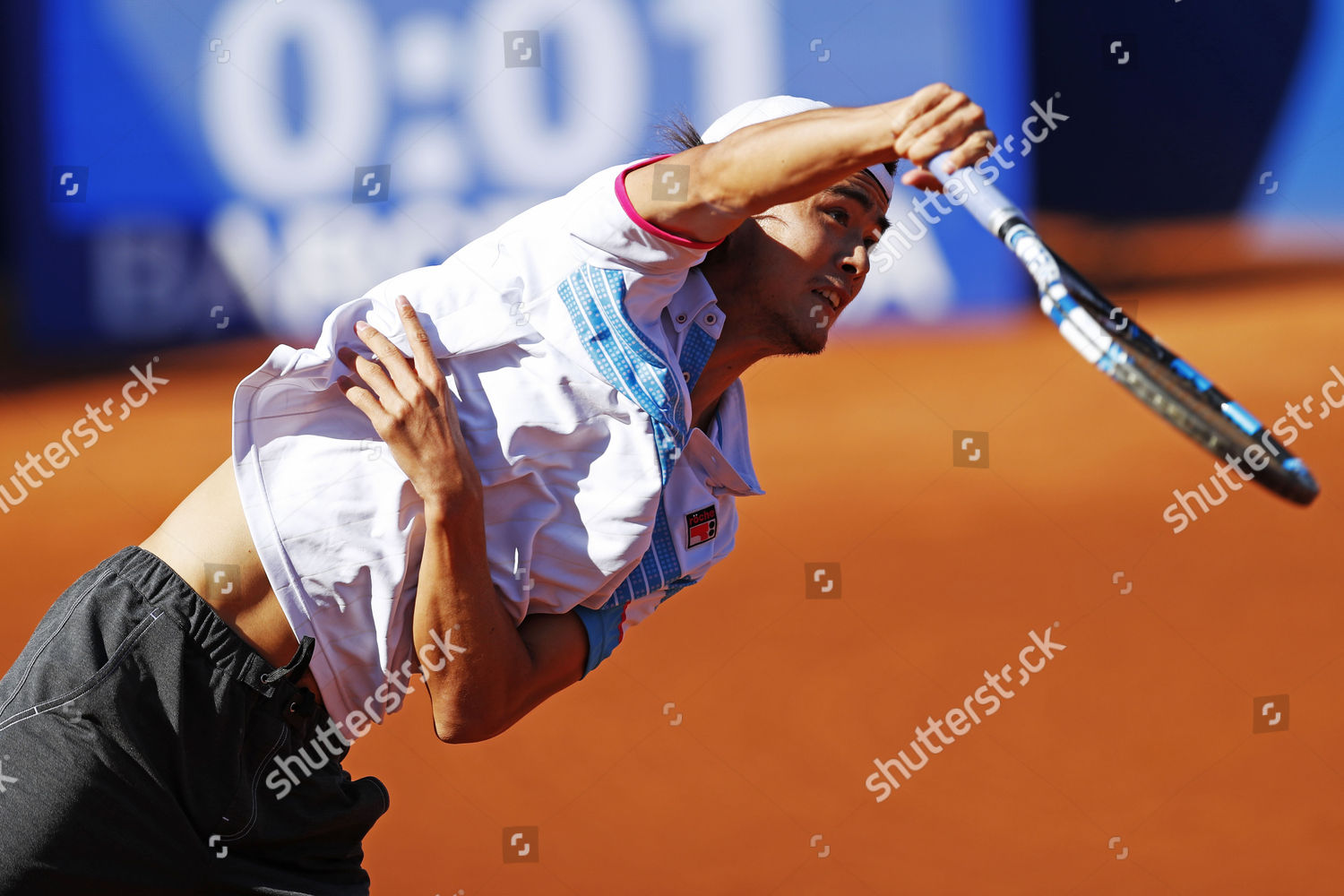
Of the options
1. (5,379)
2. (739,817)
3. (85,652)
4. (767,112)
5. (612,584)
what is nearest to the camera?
(85,652)

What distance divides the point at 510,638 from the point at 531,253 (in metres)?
0.49

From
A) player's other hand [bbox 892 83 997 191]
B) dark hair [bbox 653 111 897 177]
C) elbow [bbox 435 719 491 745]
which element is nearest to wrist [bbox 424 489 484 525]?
elbow [bbox 435 719 491 745]

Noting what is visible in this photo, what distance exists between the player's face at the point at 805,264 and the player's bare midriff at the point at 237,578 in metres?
0.74

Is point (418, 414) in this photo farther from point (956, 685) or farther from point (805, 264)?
point (956, 685)

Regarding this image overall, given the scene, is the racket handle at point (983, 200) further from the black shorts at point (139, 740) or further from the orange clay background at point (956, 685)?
the orange clay background at point (956, 685)

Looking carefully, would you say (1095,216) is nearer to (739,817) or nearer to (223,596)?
(739,817)

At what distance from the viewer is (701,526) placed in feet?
5.66

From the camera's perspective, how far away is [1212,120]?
170 inches

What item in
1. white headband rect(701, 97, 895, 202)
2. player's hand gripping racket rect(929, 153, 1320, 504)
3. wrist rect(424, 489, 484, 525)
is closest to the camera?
player's hand gripping racket rect(929, 153, 1320, 504)

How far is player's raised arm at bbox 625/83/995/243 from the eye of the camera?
1245 mm

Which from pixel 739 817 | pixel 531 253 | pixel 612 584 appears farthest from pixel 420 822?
pixel 531 253

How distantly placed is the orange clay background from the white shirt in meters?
2.16

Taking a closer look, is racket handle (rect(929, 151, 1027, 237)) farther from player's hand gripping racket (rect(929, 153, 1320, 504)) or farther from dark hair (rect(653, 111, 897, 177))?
dark hair (rect(653, 111, 897, 177))

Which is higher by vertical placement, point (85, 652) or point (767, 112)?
point (767, 112)
